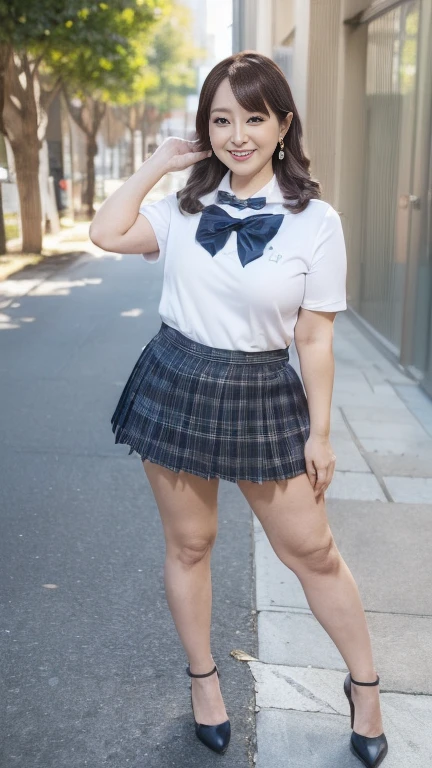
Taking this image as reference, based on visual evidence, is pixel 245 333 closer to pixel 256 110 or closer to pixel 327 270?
pixel 327 270

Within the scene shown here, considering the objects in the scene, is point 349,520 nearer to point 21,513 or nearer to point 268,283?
point 21,513

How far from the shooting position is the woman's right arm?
2486mm

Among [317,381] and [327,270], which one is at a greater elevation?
[327,270]

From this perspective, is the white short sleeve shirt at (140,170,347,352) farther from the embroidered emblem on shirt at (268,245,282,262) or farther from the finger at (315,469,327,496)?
the finger at (315,469,327,496)

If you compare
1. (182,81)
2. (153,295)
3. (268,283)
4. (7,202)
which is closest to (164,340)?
(268,283)

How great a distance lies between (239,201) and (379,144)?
7.04 meters

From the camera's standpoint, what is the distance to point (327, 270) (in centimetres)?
240

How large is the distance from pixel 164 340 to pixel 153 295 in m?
10.1

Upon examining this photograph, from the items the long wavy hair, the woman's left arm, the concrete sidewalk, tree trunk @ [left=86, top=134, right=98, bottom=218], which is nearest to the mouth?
the long wavy hair

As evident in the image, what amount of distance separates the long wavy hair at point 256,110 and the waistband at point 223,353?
0.33 meters

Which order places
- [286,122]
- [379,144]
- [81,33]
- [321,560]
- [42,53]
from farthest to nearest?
[42,53] → [81,33] → [379,144] → [321,560] → [286,122]

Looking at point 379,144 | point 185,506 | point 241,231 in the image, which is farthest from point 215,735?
point 379,144

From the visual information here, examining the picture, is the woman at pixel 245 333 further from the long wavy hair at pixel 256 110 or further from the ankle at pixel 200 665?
the ankle at pixel 200 665

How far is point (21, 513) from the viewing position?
462cm
